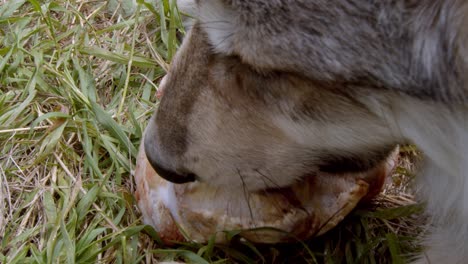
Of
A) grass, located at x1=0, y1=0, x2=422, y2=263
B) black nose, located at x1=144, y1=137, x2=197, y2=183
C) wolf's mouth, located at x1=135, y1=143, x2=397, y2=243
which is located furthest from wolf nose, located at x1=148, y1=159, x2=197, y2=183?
grass, located at x1=0, y1=0, x2=422, y2=263

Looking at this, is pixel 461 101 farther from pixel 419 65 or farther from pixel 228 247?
pixel 228 247

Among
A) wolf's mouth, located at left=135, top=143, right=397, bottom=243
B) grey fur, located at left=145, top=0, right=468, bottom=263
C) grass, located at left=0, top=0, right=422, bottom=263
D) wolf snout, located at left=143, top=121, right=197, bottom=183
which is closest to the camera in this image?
grey fur, located at left=145, top=0, right=468, bottom=263

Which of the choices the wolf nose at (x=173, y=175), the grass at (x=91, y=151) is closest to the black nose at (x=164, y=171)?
the wolf nose at (x=173, y=175)

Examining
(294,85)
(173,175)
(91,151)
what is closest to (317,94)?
(294,85)

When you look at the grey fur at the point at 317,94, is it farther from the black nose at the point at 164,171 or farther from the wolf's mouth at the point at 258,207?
the wolf's mouth at the point at 258,207

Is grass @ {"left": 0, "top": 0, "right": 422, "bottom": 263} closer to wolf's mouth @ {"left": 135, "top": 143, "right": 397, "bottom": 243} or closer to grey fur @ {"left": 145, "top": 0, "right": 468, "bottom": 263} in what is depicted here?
Result: wolf's mouth @ {"left": 135, "top": 143, "right": 397, "bottom": 243}

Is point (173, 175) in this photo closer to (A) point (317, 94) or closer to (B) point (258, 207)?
(B) point (258, 207)
